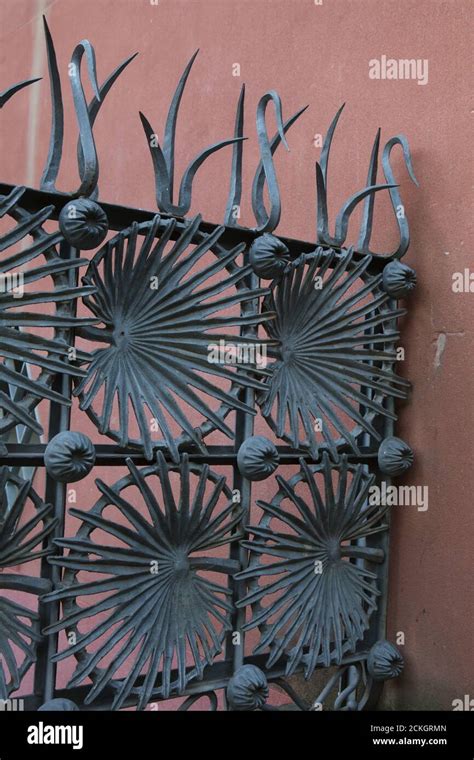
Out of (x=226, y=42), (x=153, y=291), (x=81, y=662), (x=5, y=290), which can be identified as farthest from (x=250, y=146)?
(x=81, y=662)

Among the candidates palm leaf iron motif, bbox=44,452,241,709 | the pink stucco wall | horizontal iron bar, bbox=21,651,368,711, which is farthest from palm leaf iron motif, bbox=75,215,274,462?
the pink stucco wall

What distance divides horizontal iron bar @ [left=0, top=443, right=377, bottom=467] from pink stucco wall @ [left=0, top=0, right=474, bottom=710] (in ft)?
0.90

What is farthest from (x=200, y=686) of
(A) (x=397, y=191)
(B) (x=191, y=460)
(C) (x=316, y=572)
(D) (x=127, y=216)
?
(A) (x=397, y=191)

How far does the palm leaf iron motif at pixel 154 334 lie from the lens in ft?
6.29

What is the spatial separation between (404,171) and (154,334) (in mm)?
1077

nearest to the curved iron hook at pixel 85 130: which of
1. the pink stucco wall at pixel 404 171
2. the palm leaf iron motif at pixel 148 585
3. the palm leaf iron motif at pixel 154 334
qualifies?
the palm leaf iron motif at pixel 154 334

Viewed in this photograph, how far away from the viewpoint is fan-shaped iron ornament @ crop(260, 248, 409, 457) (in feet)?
7.30

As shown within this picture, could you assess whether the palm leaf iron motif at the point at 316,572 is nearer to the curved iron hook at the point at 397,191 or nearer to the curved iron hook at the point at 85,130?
the curved iron hook at the point at 397,191

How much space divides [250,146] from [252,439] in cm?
161

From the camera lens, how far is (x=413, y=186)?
260cm

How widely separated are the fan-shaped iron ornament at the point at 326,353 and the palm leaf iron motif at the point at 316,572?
0.12m

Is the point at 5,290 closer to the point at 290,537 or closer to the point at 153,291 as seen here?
the point at 153,291

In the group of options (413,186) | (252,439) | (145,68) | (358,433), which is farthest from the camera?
(145,68)

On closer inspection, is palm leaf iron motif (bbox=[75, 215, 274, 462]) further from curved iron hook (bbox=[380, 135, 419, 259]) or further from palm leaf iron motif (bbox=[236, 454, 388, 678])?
curved iron hook (bbox=[380, 135, 419, 259])
